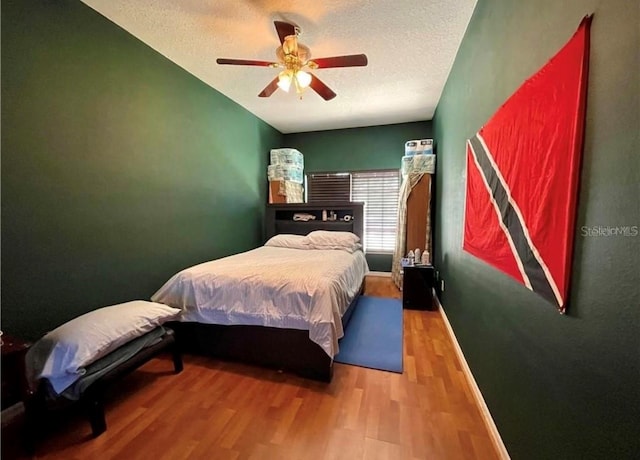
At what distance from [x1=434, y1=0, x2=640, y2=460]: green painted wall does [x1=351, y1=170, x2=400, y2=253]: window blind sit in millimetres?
3116

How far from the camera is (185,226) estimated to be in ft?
9.37

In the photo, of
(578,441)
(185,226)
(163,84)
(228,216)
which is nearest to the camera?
(578,441)

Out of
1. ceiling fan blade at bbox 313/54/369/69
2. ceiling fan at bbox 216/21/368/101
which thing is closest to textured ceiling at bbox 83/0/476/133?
ceiling fan at bbox 216/21/368/101

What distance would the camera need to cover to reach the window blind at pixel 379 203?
4.70 meters

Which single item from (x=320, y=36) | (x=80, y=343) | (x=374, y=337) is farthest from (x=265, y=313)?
(x=320, y=36)

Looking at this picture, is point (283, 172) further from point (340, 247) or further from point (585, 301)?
point (585, 301)

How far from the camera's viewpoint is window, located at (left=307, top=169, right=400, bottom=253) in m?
4.71

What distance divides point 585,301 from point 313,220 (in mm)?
3651

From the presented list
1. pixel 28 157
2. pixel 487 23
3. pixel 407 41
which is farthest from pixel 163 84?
pixel 487 23

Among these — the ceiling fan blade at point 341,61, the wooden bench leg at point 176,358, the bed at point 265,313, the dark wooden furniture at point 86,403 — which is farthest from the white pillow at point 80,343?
the ceiling fan blade at point 341,61

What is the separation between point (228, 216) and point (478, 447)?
132 inches

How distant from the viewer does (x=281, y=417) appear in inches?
61.4

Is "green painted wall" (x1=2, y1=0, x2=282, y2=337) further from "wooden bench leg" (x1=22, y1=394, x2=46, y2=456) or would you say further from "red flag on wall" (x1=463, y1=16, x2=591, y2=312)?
"red flag on wall" (x1=463, y1=16, x2=591, y2=312)

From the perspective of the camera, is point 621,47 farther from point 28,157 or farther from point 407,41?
point 28,157
